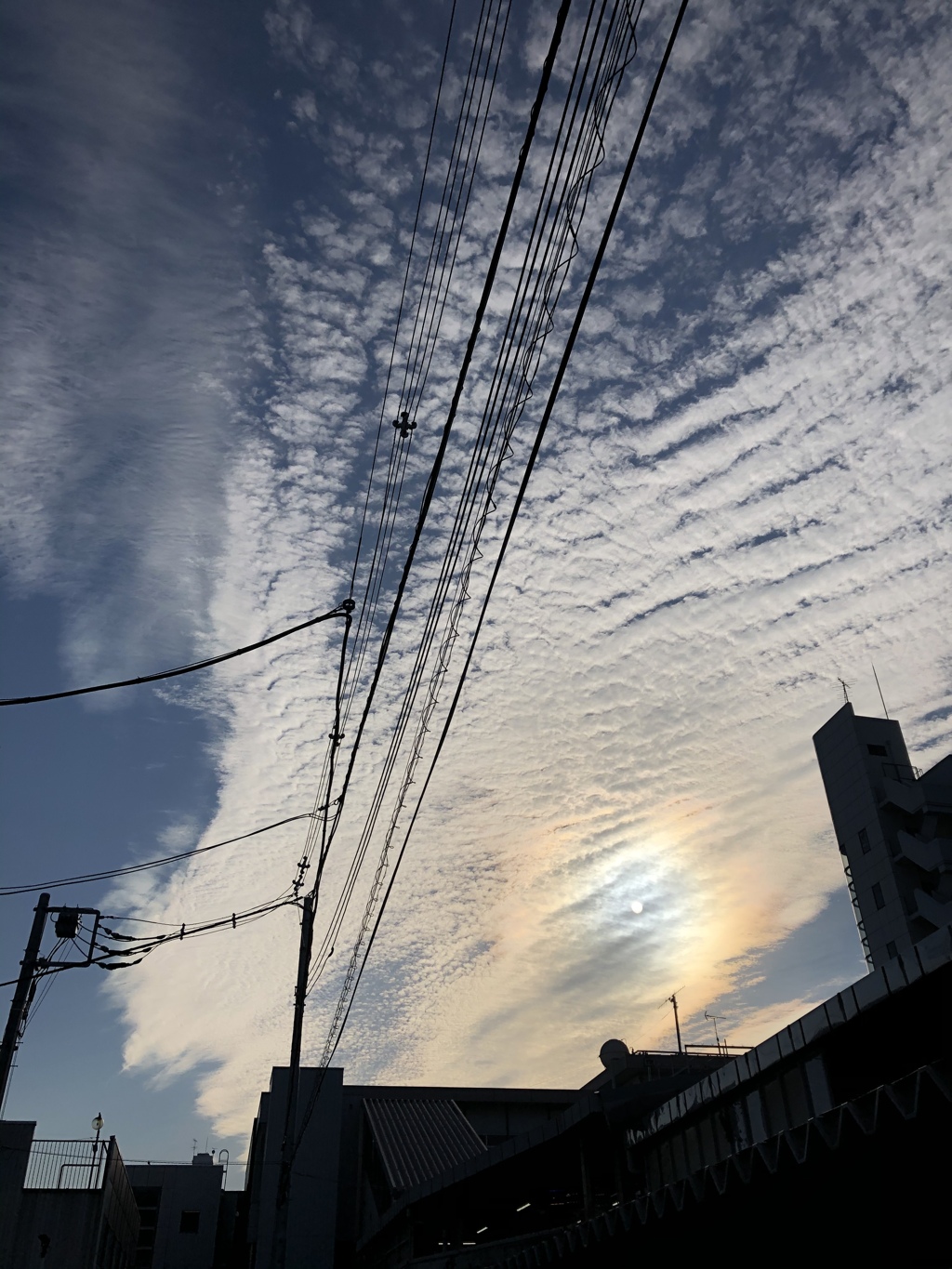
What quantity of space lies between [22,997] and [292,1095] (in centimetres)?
639

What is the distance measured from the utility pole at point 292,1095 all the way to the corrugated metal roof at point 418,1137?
31.5 feet

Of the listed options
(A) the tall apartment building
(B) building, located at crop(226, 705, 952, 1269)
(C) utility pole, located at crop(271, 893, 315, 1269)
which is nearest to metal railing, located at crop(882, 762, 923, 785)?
(A) the tall apartment building

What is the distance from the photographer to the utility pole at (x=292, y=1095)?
17.2 m

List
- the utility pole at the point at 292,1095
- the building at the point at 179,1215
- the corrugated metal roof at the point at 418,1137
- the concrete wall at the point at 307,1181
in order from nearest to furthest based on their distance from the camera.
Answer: the utility pole at the point at 292,1095 → the corrugated metal roof at the point at 418,1137 → the concrete wall at the point at 307,1181 → the building at the point at 179,1215

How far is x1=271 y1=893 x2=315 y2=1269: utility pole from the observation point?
675 inches

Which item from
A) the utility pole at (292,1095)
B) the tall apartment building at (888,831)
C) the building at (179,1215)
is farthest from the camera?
the building at (179,1215)

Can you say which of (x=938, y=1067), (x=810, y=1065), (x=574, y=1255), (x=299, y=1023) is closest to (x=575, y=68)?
(x=938, y=1067)

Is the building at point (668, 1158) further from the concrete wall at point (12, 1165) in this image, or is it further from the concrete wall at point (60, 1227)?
the concrete wall at point (12, 1165)

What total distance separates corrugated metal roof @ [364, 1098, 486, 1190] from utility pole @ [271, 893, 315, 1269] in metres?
9.59

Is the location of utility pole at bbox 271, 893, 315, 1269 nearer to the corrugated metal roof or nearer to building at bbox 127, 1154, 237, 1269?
the corrugated metal roof

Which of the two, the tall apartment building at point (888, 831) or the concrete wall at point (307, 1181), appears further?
the tall apartment building at point (888, 831)

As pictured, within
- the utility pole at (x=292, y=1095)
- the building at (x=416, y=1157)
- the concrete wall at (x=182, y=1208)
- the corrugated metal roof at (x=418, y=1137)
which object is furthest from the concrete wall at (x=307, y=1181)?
the concrete wall at (x=182, y=1208)

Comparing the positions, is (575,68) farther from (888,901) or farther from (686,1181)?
(888,901)

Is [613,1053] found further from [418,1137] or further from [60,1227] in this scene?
[60,1227]
